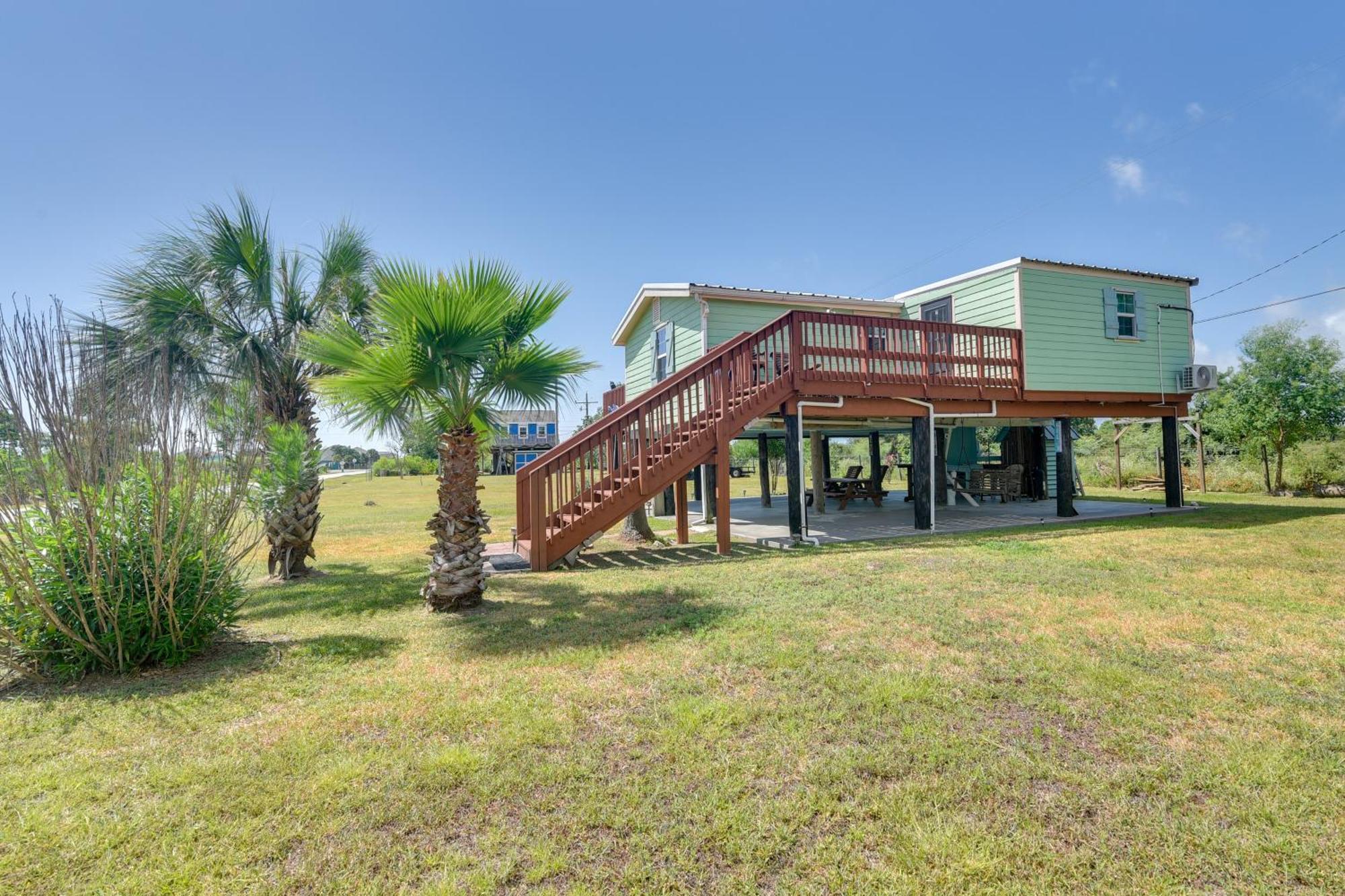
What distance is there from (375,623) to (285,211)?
6.53m

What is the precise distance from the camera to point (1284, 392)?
1664 cm

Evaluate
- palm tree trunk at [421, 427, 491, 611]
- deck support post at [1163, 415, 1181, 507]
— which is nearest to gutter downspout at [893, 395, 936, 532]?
deck support post at [1163, 415, 1181, 507]

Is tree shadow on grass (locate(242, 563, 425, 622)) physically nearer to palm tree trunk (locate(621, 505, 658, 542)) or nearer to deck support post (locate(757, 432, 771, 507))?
palm tree trunk (locate(621, 505, 658, 542))

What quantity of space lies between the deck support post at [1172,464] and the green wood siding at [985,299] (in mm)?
5486

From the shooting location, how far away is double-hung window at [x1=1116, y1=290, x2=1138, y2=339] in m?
12.7

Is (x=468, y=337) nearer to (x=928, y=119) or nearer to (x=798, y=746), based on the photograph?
(x=798, y=746)

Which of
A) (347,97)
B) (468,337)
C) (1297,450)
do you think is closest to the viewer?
(468,337)

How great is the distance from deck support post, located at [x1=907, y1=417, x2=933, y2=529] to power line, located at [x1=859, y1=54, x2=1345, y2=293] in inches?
547

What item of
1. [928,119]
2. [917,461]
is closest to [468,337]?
[917,461]

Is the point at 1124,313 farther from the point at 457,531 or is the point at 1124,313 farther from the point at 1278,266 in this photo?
the point at 457,531

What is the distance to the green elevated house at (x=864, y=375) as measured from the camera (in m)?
8.57

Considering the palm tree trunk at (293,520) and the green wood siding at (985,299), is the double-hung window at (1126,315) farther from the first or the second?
the palm tree trunk at (293,520)

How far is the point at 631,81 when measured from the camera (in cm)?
1338

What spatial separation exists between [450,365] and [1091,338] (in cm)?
1293
